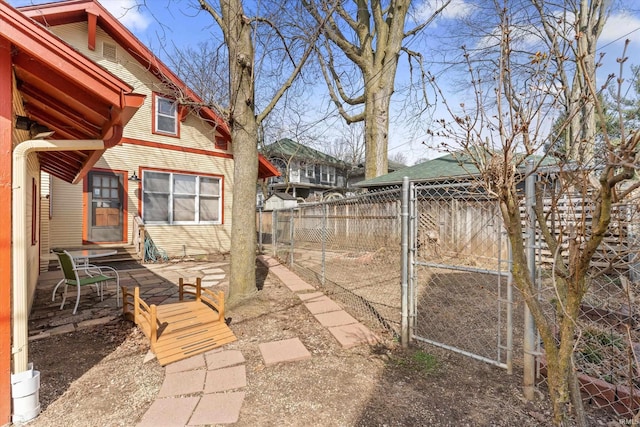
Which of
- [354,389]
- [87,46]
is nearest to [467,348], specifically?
[354,389]

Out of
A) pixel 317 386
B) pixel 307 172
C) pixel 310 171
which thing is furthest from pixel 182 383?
pixel 310 171

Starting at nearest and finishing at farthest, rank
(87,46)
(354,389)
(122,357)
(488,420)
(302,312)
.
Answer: (488,420)
(354,389)
(122,357)
(302,312)
(87,46)

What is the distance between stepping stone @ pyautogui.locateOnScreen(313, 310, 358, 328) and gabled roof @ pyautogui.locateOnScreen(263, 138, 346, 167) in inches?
664

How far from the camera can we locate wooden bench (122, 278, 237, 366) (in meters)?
3.07

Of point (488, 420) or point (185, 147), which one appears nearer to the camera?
point (488, 420)

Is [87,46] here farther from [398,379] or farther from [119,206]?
[398,379]

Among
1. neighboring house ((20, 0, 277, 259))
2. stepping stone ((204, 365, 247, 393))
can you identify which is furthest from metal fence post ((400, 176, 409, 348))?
neighboring house ((20, 0, 277, 259))

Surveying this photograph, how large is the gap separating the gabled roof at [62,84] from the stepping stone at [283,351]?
2465 millimetres

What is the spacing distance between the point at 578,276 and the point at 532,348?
1298mm

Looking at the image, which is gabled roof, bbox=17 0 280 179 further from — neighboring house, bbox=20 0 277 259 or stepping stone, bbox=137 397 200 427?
stepping stone, bbox=137 397 200 427

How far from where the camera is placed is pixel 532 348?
2.35 metres

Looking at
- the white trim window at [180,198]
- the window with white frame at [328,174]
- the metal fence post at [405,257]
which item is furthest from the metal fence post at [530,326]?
the window with white frame at [328,174]

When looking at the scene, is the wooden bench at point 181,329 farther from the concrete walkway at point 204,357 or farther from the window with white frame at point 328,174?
the window with white frame at point 328,174

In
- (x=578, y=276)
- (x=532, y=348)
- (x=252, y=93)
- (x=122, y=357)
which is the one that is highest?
(x=252, y=93)
